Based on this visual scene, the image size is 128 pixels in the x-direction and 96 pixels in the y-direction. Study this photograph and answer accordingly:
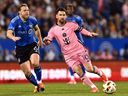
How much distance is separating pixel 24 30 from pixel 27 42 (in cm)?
37

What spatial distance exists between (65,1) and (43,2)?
3.62 ft

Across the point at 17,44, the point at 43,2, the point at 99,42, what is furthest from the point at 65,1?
the point at 17,44

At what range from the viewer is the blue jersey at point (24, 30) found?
17298 mm

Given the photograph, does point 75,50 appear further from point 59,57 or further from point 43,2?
point 43,2

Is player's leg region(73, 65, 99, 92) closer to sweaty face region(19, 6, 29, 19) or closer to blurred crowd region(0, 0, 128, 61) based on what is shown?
sweaty face region(19, 6, 29, 19)

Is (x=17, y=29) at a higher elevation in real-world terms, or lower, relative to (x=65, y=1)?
lower

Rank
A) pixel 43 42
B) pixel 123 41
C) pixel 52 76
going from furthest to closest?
pixel 123 41 → pixel 52 76 → pixel 43 42

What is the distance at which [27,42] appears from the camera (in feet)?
57.4

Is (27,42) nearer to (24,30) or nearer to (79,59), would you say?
(24,30)

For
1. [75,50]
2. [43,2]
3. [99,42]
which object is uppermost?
[43,2]

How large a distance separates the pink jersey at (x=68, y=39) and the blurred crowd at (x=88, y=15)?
778cm

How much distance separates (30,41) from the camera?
17.5 meters

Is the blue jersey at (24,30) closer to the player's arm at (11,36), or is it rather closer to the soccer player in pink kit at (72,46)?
the player's arm at (11,36)

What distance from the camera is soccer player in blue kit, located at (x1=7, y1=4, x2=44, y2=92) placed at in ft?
56.5
